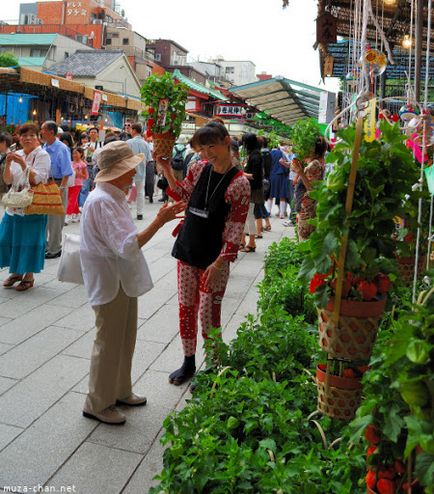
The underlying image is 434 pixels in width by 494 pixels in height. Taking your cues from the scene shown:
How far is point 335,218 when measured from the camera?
1696mm

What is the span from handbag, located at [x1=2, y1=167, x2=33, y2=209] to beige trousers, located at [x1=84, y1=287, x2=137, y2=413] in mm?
2861

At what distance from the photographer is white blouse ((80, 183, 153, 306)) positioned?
9.38 ft

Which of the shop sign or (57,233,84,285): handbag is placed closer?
(57,233,84,285): handbag

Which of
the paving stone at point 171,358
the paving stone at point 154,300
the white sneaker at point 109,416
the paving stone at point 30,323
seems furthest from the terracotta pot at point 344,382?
the paving stone at point 154,300


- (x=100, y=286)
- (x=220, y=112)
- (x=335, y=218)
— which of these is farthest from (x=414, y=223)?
(x=220, y=112)

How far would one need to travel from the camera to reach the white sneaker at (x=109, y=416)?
308 cm

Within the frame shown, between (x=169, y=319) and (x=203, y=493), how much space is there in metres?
3.28

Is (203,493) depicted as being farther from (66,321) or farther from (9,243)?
(9,243)

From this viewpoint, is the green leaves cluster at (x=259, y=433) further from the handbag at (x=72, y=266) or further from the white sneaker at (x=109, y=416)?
the handbag at (x=72, y=266)

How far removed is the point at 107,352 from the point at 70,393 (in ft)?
2.03

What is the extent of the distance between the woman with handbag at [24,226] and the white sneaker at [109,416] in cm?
297

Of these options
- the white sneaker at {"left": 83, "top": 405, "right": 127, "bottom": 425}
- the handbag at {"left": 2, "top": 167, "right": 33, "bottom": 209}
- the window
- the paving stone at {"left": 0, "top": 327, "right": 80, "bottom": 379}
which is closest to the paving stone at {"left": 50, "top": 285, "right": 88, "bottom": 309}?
the paving stone at {"left": 0, "top": 327, "right": 80, "bottom": 379}

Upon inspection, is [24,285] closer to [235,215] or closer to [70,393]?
[70,393]

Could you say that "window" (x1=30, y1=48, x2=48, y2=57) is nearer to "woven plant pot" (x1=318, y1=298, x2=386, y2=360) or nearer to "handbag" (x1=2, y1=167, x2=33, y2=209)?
"handbag" (x1=2, y1=167, x2=33, y2=209)
